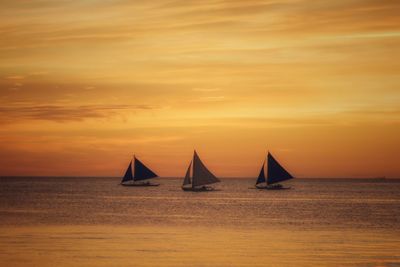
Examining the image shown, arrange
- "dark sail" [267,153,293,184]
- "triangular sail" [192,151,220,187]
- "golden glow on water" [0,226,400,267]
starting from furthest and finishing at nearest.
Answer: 1. "dark sail" [267,153,293,184]
2. "triangular sail" [192,151,220,187]
3. "golden glow on water" [0,226,400,267]

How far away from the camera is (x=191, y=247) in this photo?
32062mm

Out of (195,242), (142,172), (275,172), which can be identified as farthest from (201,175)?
(195,242)

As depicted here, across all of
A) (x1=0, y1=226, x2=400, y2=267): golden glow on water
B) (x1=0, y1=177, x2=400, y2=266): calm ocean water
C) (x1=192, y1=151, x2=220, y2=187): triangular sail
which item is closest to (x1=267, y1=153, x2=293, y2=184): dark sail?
(x1=192, y1=151, x2=220, y2=187): triangular sail

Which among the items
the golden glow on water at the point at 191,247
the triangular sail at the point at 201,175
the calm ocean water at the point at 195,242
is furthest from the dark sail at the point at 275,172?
the golden glow on water at the point at 191,247

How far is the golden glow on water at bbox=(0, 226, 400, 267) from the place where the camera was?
2722 cm

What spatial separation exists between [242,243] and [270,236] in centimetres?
478

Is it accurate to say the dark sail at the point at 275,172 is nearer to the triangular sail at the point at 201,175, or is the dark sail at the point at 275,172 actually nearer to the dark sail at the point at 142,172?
the triangular sail at the point at 201,175

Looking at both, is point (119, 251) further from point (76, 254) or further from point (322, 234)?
point (322, 234)

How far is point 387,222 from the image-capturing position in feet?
172

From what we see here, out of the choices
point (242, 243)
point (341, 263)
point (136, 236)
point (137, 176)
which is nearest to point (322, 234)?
point (242, 243)

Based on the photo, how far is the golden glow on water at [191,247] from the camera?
27219mm

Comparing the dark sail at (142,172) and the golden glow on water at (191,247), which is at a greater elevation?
the dark sail at (142,172)

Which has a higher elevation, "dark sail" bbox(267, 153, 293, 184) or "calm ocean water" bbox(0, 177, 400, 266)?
"dark sail" bbox(267, 153, 293, 184)

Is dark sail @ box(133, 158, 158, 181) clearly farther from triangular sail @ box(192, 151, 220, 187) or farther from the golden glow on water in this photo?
the golden glow on water
